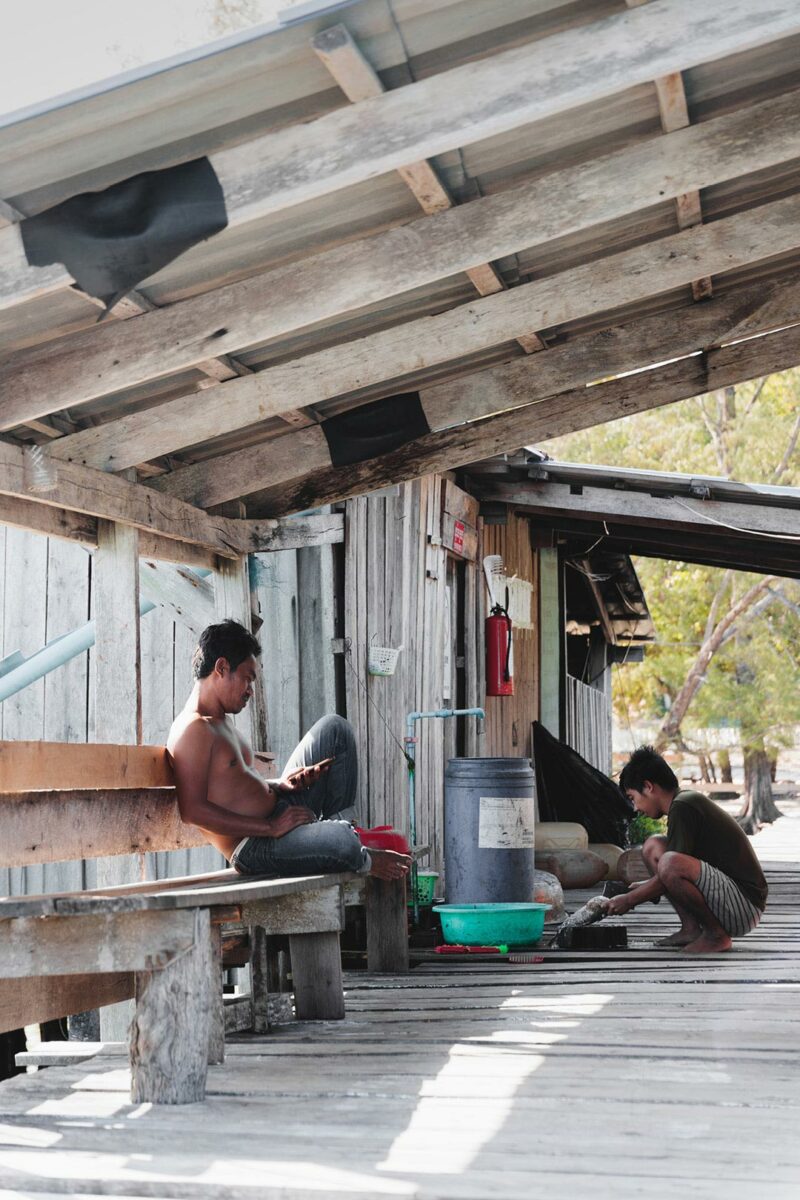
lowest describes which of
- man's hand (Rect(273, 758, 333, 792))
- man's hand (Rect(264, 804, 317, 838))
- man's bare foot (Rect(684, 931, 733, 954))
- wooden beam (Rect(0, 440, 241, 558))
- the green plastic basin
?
man's bare foot (Rect(684, 931, 733, 954))

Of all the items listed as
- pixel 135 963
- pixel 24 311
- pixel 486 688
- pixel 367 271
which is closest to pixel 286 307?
pixel 367 271

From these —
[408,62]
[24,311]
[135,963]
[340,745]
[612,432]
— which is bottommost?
[135,963]

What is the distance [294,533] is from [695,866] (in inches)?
111

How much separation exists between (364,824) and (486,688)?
2846 millimetres

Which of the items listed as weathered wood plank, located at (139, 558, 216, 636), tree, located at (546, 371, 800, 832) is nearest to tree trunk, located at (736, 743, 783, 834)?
tree, located at (546, 371, 800, 832)

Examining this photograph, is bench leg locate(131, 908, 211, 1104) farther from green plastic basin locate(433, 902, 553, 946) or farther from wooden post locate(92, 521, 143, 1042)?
green plastic basin locate(433, 902, 553, 946)

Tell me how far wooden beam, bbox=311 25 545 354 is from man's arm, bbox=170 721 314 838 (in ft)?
7.01

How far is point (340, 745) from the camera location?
5.97 metres

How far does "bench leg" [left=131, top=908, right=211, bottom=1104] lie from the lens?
149 inches

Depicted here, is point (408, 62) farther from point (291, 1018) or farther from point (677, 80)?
point (291, 1018)

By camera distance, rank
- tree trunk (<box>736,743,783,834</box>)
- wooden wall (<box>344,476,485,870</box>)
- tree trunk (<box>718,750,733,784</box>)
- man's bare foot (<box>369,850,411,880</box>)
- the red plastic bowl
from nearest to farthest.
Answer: man's bare foot (<box>369,850,411,880</box>) → the red plastic bowl → wooden wall (<box>344,476,485,870</box>) → tree trunk (<box>736,743,783,834</box>) → tree trunk (<box>718,750,733,784</box>)

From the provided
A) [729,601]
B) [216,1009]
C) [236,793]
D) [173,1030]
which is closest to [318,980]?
[236,793]

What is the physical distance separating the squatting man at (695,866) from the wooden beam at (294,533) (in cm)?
214

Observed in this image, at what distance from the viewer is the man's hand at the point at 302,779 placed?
5512 millimetres
